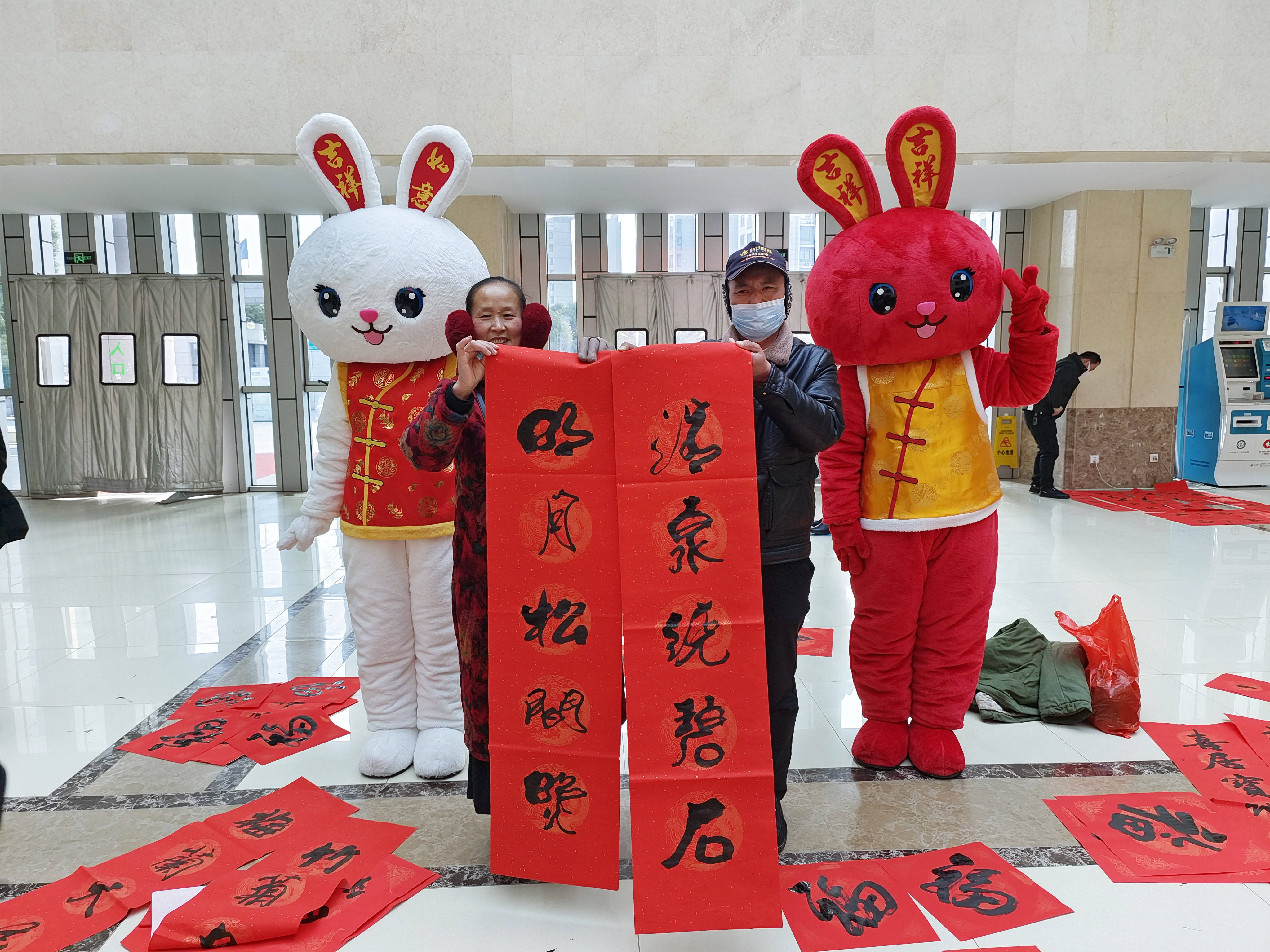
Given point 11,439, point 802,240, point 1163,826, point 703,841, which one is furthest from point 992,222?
point 11,439

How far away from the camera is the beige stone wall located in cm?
413

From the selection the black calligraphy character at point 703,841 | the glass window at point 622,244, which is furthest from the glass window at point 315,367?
the black calligraphy character at point 703,841

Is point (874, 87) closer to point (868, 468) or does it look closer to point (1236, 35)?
point (1236, 35)

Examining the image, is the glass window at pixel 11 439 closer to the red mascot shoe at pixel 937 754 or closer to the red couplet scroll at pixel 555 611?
the red couplet scroll at pixel 555 611

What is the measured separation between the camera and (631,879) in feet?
6.36

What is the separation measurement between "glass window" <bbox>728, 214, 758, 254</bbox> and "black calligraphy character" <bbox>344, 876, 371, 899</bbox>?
8109 millimetres

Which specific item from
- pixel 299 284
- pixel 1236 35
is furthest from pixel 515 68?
pixel 1236 35

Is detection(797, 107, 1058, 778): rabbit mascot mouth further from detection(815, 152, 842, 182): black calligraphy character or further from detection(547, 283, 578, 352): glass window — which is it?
detection(547, 283, 578, 352): glass window

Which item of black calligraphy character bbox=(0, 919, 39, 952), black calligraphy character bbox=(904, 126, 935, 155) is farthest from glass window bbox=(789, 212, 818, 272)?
black calligraphy character bbox=(0, 919, 39, 952)

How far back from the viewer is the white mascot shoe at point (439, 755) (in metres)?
2.46

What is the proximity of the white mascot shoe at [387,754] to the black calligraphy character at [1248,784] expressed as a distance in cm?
228

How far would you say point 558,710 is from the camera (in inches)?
69.9

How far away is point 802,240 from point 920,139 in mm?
7206

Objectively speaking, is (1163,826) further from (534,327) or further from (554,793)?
(534,327)
